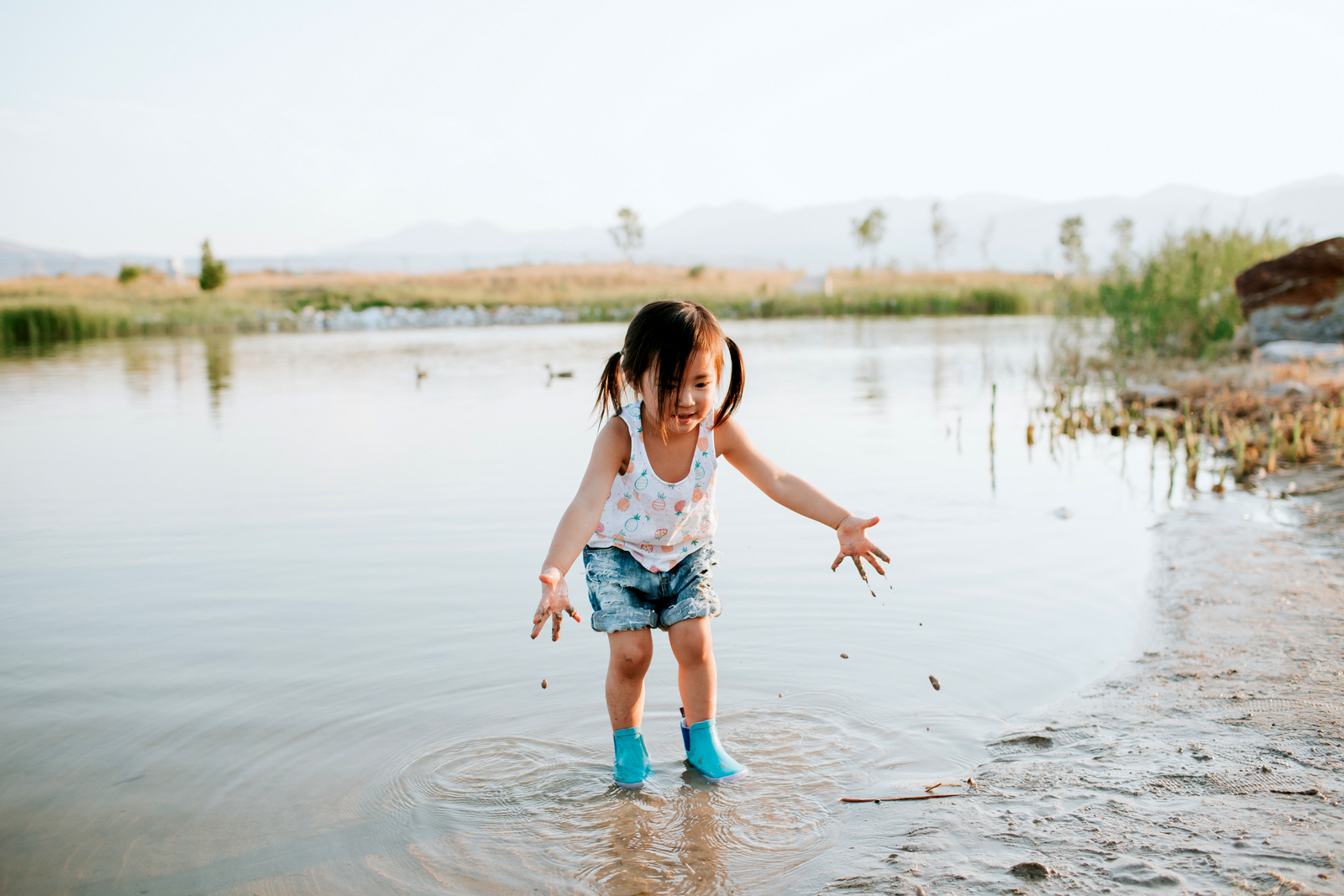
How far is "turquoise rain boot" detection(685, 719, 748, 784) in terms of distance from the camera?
3.02 meters

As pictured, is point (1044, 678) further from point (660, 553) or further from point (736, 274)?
point (736, 274)

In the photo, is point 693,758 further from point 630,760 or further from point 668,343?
point 668,343

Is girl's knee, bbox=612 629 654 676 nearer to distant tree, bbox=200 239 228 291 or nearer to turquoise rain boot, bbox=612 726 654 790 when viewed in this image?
turquoise rain boot, bbox=612 726 654 790

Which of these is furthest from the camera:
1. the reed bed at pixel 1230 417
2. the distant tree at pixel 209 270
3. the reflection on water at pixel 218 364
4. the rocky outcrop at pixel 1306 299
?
the distant tree at pixel 209 270

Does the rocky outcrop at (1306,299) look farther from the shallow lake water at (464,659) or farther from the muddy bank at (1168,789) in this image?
the muddy bank at (1168,789)

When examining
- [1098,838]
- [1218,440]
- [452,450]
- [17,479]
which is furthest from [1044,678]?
[17,479]

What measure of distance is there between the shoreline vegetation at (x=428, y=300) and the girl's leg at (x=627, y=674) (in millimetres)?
30728

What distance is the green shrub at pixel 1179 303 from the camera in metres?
13.6

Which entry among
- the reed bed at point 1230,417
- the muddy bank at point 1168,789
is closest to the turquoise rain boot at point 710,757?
the muddy bank at point 1168,789

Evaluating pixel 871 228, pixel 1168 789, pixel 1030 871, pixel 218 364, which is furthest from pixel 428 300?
pixel 871 228

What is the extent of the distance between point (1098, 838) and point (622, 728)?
129cm

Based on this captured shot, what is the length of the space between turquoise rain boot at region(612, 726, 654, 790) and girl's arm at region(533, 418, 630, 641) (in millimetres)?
376

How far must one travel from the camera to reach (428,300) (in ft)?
156

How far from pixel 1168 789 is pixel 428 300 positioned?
47.3 metres
